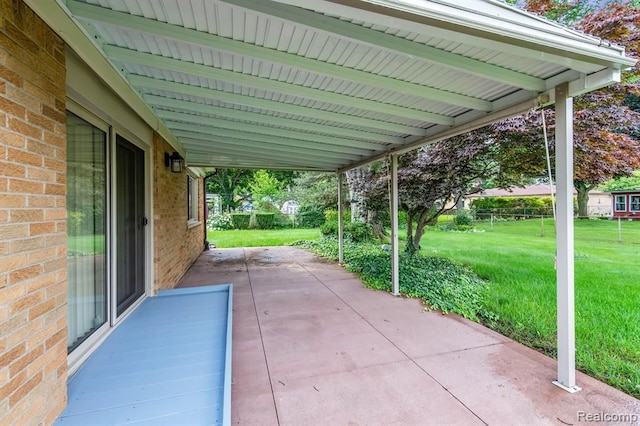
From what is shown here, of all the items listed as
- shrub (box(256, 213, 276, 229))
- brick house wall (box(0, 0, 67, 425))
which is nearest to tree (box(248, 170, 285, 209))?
shrub (box(256, 213, 276, 229))

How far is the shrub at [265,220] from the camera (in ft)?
54.5

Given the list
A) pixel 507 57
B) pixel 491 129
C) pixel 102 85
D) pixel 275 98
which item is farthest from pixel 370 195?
pixel 102 85

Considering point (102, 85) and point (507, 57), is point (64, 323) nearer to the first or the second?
point (102, 85)

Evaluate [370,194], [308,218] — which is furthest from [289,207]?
[370,194]

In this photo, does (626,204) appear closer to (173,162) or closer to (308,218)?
(308,218)

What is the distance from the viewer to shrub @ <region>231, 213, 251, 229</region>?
16.7m

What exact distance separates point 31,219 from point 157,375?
52.9 inches

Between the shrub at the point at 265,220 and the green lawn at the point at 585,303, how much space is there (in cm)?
1071

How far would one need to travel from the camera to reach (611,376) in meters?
2.54

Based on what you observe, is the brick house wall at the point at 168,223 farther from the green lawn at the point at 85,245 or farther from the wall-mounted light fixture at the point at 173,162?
the green lawn at the point at 85,245

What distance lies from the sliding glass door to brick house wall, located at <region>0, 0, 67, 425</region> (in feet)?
1.84

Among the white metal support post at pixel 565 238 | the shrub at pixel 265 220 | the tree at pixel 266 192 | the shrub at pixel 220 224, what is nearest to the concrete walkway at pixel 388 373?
the white metal support post at pixel 565 238

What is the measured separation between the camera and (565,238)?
8.08 ft

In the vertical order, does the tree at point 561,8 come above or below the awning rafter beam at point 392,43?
above
